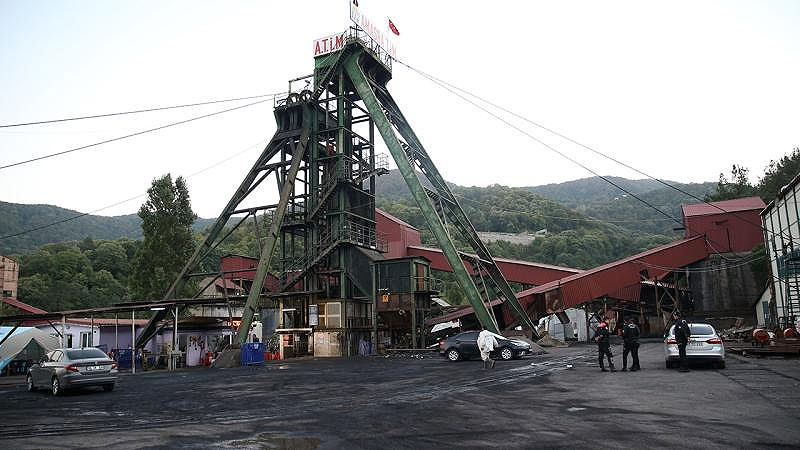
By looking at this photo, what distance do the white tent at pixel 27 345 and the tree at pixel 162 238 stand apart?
16092mm

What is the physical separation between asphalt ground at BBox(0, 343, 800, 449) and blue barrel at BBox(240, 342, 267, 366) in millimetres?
12091

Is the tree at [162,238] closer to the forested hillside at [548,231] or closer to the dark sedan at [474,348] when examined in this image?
the dark sedan at [474,348]

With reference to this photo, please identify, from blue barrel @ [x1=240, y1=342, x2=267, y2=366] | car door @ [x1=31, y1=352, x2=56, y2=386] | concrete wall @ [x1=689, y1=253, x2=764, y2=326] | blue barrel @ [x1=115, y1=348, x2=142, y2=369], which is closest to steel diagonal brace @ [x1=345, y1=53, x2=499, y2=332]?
blue barrel @ [x1=240, y1=342, x2=267, y2=366]

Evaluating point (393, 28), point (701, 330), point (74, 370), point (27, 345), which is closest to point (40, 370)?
point (74, 370)

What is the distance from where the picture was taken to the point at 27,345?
32281 mm

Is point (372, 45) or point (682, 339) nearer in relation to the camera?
point (682, 339)

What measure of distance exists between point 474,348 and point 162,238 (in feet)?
118

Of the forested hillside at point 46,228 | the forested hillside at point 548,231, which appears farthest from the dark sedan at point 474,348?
the forested hillside at point 46,228

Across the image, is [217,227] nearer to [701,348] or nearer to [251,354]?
[251,354]

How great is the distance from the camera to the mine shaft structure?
3753 centimetres

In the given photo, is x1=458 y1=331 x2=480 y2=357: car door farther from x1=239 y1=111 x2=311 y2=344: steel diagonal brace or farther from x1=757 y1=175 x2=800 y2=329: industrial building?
x1=757 y1=175 x2=800 y2=329: industrial building

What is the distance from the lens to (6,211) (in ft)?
398

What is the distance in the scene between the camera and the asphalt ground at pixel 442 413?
786cm

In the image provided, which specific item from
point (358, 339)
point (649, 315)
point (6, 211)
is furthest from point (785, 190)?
point (6, 211)
